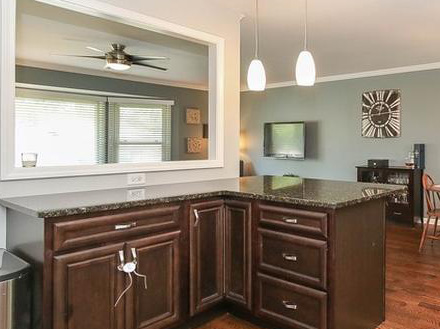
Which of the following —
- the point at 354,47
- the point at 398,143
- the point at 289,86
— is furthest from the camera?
the point at 289,86

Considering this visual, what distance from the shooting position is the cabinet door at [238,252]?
90.4 inches

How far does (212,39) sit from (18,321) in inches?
91.8

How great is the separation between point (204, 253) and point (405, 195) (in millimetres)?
3907

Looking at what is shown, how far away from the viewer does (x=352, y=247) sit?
2043mm

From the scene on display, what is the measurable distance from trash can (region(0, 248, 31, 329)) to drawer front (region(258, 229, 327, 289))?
125 cm

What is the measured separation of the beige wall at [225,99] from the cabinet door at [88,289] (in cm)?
56

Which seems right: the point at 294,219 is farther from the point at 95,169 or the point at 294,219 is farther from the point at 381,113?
the point at 381,113

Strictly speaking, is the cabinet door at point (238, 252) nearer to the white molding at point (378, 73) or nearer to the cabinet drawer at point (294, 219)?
the cabinet drawer at point (294, 219)

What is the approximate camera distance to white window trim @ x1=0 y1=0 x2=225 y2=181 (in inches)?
75.6

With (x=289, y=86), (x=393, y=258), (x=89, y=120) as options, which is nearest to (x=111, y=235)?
(x=393, y=258)

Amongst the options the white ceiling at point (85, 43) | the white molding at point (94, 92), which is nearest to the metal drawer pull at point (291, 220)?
the white ceiling at point (85, 43)

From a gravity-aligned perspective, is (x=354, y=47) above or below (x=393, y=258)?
above

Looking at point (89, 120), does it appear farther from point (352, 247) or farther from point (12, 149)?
point (352, 247)

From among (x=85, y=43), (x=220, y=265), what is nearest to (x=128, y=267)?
(x=220, y=265)
